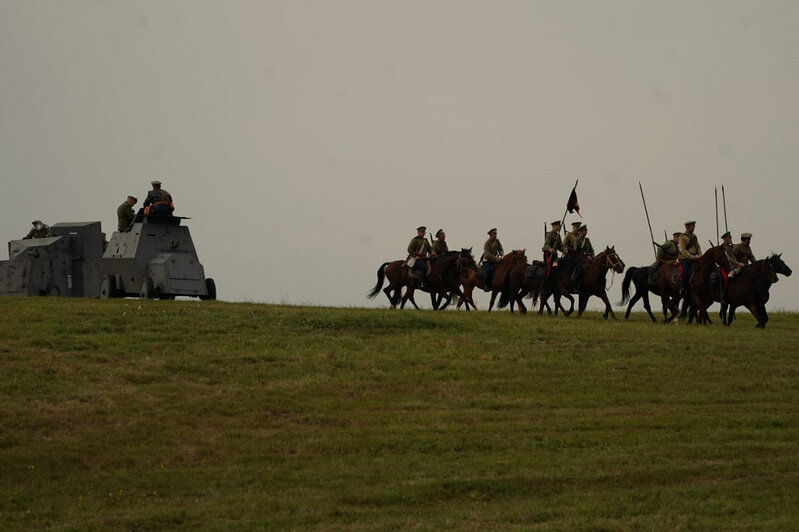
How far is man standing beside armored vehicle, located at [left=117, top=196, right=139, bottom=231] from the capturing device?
38094mm

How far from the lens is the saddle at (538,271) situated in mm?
38969

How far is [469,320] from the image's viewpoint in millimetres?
33594

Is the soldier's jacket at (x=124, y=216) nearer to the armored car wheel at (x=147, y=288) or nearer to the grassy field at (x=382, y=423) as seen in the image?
the armored car wheel at (x=147, y=288)

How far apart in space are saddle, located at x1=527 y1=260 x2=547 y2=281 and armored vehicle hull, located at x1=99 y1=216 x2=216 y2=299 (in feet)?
32.4

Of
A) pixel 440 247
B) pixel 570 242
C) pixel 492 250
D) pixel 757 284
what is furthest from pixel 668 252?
pixel 440 247

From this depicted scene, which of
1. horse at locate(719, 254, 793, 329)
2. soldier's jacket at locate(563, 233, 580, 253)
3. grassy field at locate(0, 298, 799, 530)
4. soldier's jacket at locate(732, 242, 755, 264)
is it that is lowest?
grassy field at locate(0, 298, 799, 530)

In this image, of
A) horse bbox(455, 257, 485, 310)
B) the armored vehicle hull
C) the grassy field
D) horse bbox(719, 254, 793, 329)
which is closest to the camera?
the grassy field

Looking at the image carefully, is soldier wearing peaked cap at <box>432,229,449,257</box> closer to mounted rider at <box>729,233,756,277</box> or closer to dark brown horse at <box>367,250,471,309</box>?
dark brown horse at <box>367,250,471,309</box>

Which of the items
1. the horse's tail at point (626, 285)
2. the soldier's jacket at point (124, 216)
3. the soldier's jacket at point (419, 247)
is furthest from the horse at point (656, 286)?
the soldier's jacket at point (124, 216)

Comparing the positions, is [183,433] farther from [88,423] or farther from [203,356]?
[203,356]

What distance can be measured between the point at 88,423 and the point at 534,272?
2017cm

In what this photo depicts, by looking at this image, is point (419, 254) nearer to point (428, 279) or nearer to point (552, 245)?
point (428, 279)

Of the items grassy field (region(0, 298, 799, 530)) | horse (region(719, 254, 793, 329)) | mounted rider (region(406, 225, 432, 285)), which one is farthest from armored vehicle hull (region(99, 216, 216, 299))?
horse (region(719, 254, 793, 329))

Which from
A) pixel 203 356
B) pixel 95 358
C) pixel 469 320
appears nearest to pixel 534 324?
pixel 469 320
